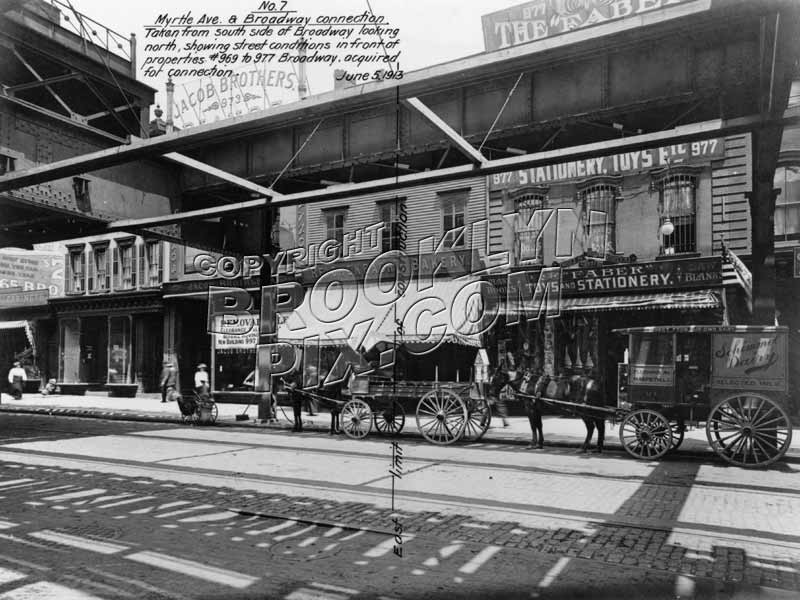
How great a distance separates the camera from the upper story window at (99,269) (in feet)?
102

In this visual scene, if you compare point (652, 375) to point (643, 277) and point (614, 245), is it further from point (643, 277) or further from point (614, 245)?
point (614, 245)

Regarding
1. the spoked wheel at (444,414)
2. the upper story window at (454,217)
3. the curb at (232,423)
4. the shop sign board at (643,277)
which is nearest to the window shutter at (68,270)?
the curb at (232,423)

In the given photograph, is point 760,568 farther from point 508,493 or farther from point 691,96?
point 691,96

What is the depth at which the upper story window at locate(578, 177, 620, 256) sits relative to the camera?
20.4 metres

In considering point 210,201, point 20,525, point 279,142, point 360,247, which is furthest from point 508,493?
point 360,247

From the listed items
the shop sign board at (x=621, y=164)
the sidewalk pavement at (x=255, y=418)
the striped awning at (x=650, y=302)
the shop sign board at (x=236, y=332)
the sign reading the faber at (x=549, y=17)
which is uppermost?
the sign reading the faber at (x=549, y=17)

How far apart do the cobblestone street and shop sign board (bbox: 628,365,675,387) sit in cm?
140

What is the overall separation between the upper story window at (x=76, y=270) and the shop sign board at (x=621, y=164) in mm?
21116

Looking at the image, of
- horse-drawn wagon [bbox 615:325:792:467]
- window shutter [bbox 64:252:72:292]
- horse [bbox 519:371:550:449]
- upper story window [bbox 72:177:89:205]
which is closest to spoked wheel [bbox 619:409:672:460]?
horse-drawn wagon [bbox 615:325:792:467]

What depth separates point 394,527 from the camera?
6262mm

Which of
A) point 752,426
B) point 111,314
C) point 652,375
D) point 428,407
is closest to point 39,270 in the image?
point 111,314

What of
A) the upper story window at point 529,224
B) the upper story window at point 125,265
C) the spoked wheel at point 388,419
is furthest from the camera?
the upper story window at point 125,265

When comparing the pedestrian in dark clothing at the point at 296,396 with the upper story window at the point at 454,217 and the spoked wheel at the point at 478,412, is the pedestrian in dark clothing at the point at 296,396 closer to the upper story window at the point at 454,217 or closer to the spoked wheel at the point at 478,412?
the spoked wheel at the point at 478,412

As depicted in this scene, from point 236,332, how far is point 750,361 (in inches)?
809
